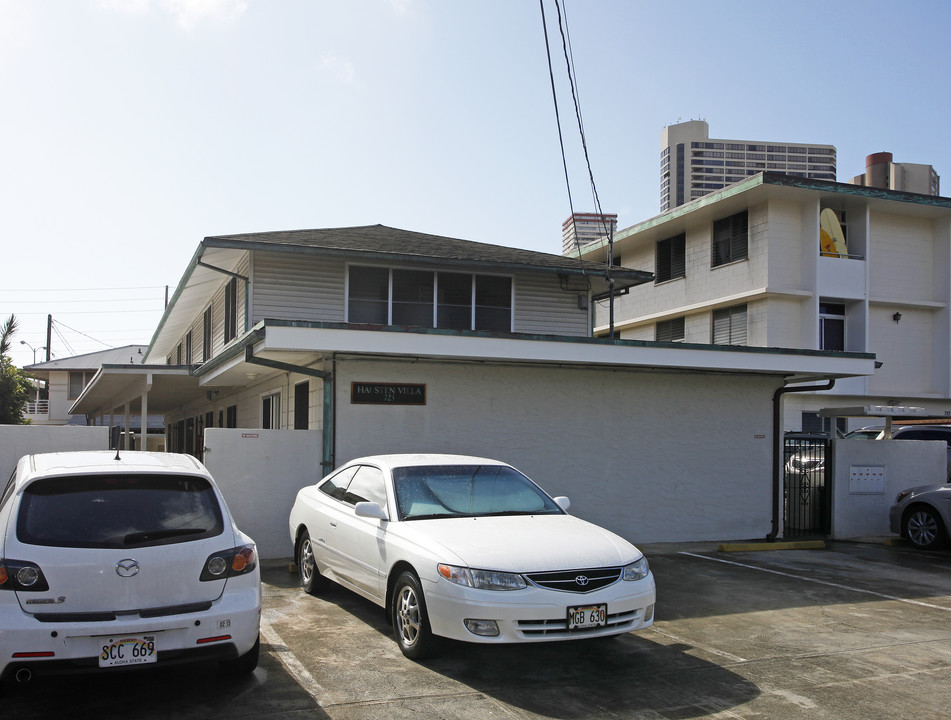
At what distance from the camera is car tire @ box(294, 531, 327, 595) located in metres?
8.34

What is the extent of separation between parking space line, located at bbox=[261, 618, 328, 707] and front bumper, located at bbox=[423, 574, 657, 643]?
0.89 m

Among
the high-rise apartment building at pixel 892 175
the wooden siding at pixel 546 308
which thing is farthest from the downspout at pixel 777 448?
the high-rise apartment building at pixel 892 175

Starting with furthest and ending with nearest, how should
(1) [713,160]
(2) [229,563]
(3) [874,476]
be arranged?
(1) [713,160], (3) [874,476], (2) [229,563]

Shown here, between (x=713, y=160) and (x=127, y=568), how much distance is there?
109 meters

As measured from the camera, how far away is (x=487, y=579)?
19.0 feet

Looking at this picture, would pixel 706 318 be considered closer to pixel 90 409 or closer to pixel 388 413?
pixel 388 413

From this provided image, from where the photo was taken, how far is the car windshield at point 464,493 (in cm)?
712

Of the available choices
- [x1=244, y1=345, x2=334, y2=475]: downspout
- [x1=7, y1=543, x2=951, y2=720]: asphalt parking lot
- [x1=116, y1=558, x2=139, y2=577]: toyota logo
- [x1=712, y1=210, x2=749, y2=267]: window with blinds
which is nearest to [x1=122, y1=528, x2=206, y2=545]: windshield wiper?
[x1=116, y1=558, x2=139, y2=577]: toyota logo

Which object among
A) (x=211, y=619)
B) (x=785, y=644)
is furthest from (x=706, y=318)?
(x=211, y=619)

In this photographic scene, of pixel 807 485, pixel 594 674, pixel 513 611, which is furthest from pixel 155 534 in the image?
pixel 807 485

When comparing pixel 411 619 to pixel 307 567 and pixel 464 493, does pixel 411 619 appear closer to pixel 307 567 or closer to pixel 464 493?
pixel 464 493

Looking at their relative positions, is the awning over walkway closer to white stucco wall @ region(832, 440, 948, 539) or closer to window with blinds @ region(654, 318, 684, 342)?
white stucco wall @ region(832, 440, 948, 539)

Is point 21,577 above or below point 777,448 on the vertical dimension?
below

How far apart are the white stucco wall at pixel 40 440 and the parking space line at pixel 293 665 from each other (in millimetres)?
5381
